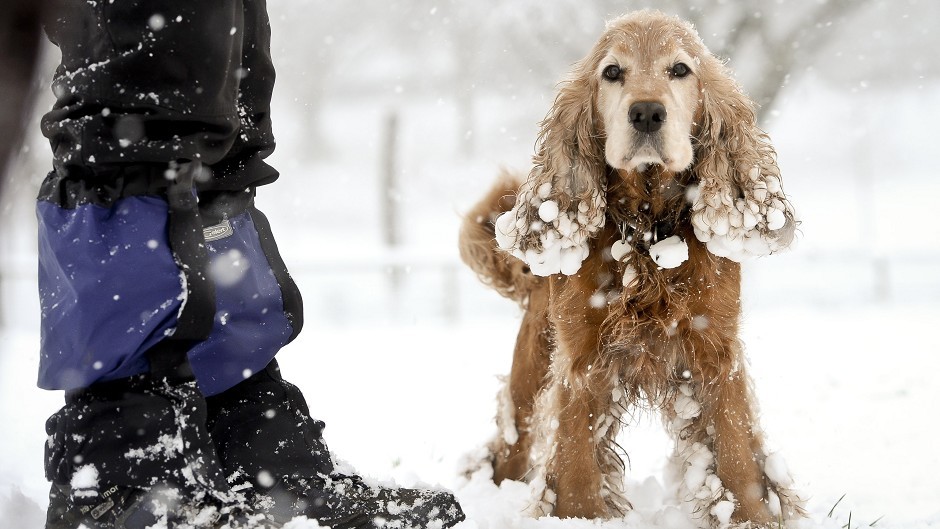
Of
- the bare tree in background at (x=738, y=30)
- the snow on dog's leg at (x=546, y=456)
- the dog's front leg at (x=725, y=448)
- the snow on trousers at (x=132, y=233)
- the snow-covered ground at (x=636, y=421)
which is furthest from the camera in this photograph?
the bare tree in background at (x=738, y=30)

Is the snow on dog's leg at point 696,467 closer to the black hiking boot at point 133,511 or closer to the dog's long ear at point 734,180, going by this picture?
the dog's long ear at point 734,180

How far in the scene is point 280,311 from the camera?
6.24 feet

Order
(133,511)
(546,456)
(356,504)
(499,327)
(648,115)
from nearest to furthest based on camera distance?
(133,511)
(356,504)
(648,115)
(546,456)
(499,327)

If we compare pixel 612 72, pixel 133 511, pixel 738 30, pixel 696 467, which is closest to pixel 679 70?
pixel 612 72

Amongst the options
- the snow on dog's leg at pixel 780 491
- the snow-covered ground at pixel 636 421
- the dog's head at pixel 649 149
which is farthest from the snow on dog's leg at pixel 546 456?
the snow on dog's leg at pixel 780 491

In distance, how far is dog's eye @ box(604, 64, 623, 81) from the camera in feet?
6.93

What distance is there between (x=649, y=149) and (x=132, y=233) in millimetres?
1179

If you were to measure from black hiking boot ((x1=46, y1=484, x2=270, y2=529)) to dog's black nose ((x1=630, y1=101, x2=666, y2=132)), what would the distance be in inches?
48.9

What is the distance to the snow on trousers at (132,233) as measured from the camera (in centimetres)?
152

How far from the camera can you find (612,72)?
6.96ft

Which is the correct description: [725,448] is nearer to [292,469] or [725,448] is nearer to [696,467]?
[696,467]

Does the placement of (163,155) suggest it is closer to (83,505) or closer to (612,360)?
(83,505)

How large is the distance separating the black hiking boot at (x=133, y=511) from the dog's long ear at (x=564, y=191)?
39.0 inches

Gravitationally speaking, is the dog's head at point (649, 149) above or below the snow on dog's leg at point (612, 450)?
above
